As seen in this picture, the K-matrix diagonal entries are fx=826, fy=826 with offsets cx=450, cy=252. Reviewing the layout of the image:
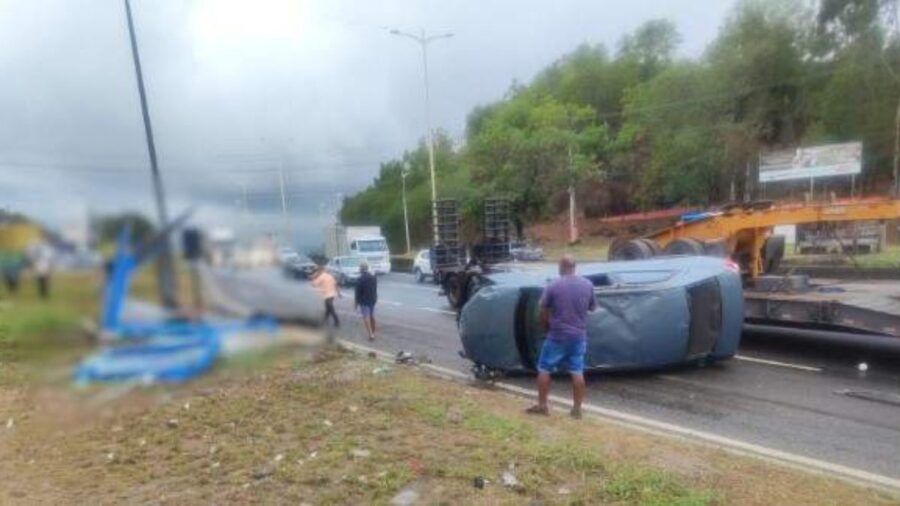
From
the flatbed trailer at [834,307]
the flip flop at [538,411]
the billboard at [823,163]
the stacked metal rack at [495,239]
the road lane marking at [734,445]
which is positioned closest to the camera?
the road lane marking at [734,445]

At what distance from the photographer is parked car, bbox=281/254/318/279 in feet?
5.49

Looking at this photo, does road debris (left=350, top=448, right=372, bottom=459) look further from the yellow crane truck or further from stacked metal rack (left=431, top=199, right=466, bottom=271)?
stacked metal rack (left=431, top=199, right=466, bottom=271)

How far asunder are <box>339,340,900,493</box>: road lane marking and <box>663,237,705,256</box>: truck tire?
4429 mm

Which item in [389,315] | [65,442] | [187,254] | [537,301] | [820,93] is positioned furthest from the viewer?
[820,93]

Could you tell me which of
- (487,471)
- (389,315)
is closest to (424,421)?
(487,471)

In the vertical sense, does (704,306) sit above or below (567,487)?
above

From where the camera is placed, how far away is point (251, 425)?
302 inches

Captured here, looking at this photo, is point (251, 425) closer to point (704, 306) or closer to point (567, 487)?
point (567, 487)

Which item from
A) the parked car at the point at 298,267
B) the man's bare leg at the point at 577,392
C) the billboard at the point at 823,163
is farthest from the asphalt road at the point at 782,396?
the billboard at the point at 823,163

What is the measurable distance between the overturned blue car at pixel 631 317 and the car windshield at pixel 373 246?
202 inches

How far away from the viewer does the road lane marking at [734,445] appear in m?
5.92

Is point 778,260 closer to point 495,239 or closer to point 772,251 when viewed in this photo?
point 772,251

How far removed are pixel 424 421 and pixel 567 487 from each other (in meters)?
2.08

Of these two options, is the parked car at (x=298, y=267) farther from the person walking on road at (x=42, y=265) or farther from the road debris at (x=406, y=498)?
the road debris at (x=406, y=498)
